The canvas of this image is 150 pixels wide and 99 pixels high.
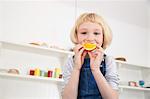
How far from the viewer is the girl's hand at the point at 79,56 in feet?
2.33

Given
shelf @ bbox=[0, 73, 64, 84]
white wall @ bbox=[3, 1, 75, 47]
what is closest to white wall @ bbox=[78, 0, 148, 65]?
white wall @ bbox=[3, 1, 75, 47]

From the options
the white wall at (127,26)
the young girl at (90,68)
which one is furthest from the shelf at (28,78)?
the young girl at (90,68)

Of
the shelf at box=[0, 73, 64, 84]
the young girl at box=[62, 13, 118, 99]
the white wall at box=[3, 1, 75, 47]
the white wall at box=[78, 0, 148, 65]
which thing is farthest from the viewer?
the white wall at box=[78, 0, 148, 65]

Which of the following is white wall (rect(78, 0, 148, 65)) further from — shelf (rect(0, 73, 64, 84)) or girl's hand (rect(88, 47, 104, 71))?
girl's hand (rect(88, 47, 104, 71))

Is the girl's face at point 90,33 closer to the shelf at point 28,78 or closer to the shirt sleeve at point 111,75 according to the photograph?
the shirt sleeve at point 111,75

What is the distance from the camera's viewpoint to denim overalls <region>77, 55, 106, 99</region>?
0.71 meters

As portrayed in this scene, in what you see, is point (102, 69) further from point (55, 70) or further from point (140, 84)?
point (140, 84)

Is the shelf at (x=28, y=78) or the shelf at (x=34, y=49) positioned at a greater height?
the shelf at (x=34, y=49)

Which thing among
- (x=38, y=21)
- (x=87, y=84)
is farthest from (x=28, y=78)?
(x=87, y=84)

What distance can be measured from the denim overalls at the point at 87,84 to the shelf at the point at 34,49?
1006 millimetres

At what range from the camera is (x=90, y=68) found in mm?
725

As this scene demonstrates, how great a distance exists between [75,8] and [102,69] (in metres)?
1.47

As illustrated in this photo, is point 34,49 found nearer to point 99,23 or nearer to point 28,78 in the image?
point 28,78

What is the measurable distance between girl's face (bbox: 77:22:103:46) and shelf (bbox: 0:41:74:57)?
983 mm
